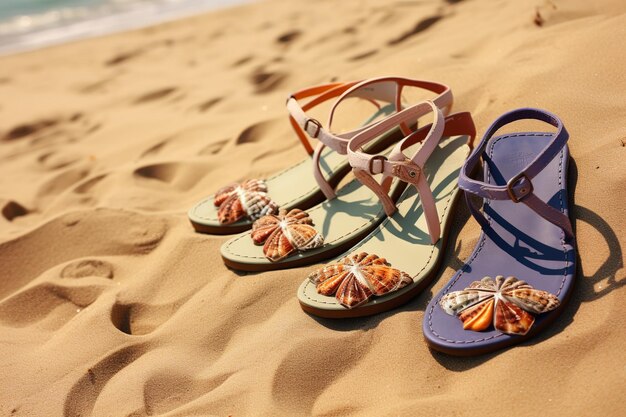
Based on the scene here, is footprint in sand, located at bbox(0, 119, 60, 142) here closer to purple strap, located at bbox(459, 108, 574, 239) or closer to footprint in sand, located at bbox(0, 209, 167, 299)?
footprint in sand, located at bbox(0, 209, 167, 299)

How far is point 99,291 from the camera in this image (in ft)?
9.17

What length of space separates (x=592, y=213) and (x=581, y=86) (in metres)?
0.86

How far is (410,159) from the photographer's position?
228 cm

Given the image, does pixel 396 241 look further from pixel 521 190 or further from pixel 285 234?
pixel 521 190

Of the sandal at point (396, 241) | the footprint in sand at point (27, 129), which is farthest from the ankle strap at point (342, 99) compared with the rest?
the footprint in sand at point (27, 129)

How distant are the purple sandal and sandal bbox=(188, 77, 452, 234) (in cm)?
59

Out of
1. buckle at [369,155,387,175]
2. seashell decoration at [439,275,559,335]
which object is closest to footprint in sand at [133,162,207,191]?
buckle at [369,155,387,175]

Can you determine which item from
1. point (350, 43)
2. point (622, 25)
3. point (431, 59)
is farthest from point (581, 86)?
point (350, 43)

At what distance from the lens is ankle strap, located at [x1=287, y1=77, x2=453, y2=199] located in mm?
2717

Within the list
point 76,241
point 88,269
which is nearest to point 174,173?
point 76,241

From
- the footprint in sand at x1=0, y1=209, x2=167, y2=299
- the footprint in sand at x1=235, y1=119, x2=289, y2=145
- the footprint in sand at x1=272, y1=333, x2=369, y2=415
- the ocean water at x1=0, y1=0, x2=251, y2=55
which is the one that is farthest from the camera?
the ocean water at x1=0, y1=0, x2=251, y2=55

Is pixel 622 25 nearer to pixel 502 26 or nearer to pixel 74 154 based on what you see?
pixel 502 26

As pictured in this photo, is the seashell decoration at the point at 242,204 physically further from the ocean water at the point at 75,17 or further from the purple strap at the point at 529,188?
the ocean water at the point at 75,17

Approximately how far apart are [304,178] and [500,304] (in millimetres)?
1461
